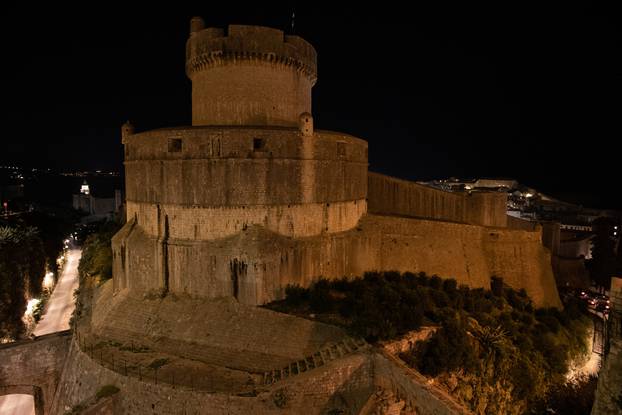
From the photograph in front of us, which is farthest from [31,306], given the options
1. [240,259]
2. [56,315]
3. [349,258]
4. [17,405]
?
[349,258]

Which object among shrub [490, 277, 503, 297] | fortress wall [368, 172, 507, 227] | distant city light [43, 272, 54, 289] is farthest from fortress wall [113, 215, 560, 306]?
distant city light [43, 272, 54, 289]

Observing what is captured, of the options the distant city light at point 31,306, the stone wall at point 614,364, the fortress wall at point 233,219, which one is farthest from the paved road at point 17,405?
the stone wall at point 614,364

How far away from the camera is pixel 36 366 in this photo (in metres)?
19.4

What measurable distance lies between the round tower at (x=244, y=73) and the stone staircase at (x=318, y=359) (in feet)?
32.6

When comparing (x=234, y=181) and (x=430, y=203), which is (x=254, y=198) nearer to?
(x=234, y=181)

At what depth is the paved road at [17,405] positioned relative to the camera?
22266mm

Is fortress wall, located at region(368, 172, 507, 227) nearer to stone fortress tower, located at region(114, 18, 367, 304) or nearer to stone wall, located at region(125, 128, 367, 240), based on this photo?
stone fortress tower, located at region(114, 18, 367, 304)

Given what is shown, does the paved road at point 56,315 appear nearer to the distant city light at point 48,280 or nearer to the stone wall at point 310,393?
the distant city light at point 48,280

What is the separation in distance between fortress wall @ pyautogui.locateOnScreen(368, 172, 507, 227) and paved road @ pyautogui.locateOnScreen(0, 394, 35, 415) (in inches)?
868

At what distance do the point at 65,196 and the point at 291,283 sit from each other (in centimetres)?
9779

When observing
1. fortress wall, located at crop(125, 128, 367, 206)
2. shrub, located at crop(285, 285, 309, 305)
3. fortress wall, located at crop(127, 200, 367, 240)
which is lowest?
shrub, located at crop(285, 285, 309, 305)

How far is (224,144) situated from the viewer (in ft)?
51.0

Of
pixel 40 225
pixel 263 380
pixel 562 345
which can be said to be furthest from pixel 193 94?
pixel 40 225

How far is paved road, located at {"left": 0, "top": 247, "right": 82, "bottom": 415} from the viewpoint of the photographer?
74.4ft
